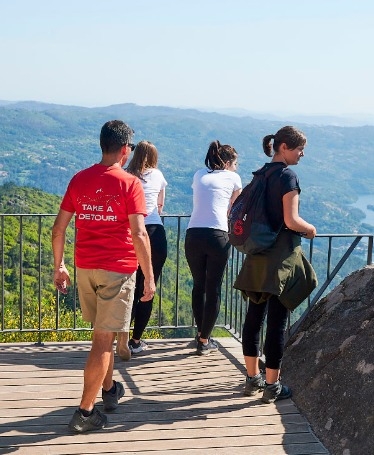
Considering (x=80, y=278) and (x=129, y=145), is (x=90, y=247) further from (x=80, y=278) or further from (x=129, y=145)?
(x=129, y=145)

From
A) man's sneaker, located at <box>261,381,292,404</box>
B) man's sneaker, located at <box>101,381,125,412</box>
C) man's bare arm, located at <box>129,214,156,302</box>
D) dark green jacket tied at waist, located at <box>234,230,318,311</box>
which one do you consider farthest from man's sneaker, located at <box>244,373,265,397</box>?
man's bare arm, located at <box>129,214,156,302</box>

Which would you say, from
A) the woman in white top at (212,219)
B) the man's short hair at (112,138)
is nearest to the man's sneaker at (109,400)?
the woman in white top at (212,219)

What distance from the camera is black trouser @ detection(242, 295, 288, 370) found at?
4.36m

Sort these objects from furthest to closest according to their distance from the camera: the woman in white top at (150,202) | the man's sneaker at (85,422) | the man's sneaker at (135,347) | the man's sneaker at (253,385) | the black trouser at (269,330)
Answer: the man's sneaker at (135,347) → the woman in white top at (150,202) → the man's sneaker at (253,385) → the black trouser at (269,330) → the man's sneaker at (85,422)

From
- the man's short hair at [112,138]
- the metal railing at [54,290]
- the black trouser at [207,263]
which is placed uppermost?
the man's short hair at [112,138]

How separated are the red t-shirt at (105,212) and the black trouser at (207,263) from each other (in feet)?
4.64

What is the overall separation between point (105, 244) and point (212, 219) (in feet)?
5.10

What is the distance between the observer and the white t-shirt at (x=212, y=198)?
5.15 m

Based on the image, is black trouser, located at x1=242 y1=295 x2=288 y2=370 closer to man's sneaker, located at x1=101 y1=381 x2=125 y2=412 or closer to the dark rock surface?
the dark rock surface

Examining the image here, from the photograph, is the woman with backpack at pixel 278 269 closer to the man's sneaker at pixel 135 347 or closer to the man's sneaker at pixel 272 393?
the man's sneaker at pixel 272 393

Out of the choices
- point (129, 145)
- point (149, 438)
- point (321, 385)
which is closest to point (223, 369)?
point (321, 385)

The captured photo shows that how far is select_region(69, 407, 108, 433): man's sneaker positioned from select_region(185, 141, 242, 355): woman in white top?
157cm

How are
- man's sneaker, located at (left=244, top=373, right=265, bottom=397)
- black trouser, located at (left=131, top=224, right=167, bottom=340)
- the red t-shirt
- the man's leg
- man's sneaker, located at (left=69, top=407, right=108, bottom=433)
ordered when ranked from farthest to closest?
black trouser, located at (left=131, top=224, right=167, bottom=340) → man's sneaker, located at (left=244, top=373, right=265, bottom=397) → man's sneaker, located at (left=69, top=407, right=108, bottom=433) → the man's leg → the red t-shirt

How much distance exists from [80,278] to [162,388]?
1308 millimetres
